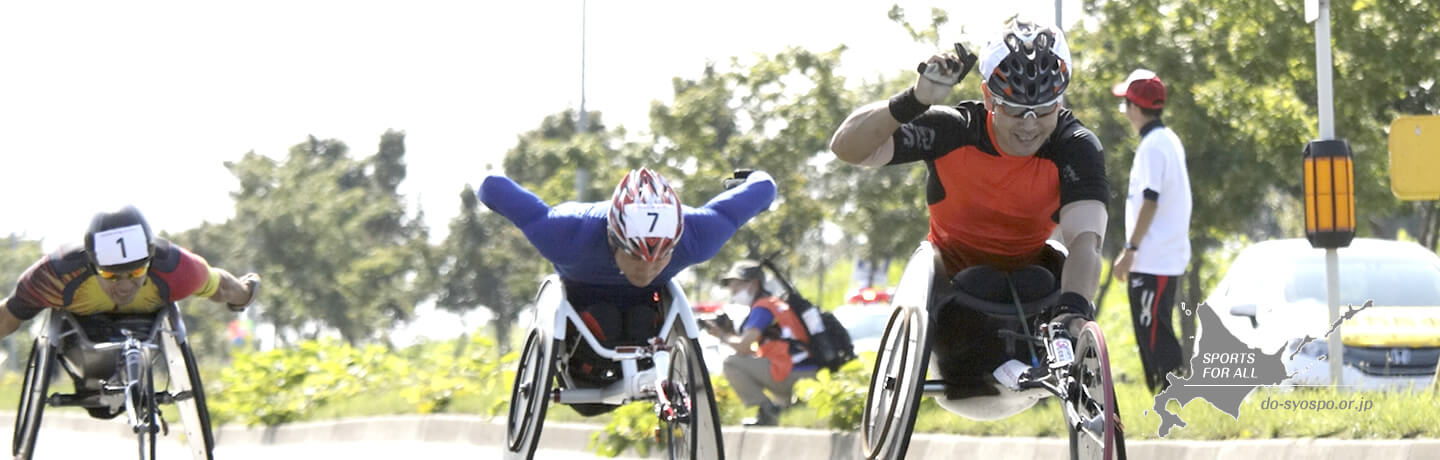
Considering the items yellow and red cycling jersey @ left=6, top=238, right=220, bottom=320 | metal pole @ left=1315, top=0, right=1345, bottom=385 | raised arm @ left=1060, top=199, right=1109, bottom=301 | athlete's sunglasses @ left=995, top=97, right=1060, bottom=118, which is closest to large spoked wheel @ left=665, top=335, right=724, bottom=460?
raised arm @ left=1060, top=199, right=1109, bottom=301

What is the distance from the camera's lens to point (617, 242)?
8.47 m

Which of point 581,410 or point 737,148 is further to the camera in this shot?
point 737,148

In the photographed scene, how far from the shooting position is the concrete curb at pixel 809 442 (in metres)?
8.76

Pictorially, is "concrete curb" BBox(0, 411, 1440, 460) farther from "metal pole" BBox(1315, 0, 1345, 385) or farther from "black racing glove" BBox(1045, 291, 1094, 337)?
"black racing glove" BBox(1045, 291, 1094, 337)

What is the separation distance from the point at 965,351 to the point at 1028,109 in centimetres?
98

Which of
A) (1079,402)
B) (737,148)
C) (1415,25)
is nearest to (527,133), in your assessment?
(737,148)

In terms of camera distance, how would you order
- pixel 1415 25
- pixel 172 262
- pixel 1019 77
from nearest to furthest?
pixel 1019 77
pixel 172 262
pixel 1415 25

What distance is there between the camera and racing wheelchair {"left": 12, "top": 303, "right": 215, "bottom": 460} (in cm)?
968

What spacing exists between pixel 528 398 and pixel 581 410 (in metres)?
0.74

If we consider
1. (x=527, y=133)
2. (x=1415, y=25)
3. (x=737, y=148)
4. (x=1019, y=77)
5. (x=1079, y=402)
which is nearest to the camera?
(x=1079, y=402)

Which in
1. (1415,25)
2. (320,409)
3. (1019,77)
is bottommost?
(320,409)

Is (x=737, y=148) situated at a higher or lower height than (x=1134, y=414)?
higher

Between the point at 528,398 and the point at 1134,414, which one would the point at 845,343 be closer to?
the point at 1134,414

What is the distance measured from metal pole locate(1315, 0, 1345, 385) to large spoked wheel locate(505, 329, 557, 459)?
13.9 ft
